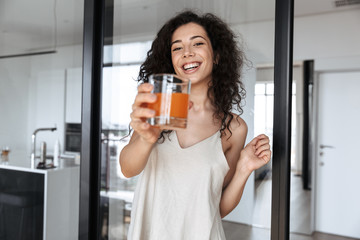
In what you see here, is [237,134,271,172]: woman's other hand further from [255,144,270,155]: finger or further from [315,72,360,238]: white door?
[315,72,360,238]: white door

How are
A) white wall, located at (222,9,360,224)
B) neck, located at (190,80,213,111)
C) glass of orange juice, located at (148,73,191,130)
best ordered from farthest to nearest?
white wall, located at (222,9,360,224) < neck, located at (190,80,213,111) < glass of orange juice, located at (148,73,191,130)

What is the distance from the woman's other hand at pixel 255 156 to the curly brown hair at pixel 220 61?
0.11 m

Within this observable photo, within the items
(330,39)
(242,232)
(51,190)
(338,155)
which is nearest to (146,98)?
(242,232)

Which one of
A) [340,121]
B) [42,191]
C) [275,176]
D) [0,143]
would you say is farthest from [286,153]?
[340,121]

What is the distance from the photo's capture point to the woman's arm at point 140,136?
759 mm

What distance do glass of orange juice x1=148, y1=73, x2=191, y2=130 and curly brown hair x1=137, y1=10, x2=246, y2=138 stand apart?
1.07 ft

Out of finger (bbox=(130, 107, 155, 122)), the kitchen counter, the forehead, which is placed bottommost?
the kitchen counter

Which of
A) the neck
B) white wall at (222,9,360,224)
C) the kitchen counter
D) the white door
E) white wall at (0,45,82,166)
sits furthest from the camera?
the white door

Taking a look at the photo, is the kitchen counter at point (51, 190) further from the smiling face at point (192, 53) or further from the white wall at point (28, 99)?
the smiling face at point (192, 53)

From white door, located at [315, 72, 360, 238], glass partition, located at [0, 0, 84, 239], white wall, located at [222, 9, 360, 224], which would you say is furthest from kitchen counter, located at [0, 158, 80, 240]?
white door, located at [315, 72, 360, 238]

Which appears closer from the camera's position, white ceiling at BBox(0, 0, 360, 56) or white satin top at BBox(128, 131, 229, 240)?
white satin top at BBox(128, 131, 229, 240)

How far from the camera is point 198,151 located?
102 cm

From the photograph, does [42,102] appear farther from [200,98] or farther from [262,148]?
[262,148]

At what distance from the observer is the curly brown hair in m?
1.08
